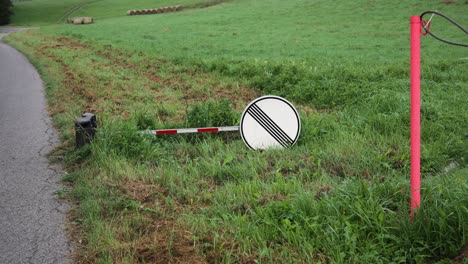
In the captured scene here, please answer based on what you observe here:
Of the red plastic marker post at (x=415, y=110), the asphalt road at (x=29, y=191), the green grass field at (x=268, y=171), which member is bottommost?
the asphalt road at (x=29, y=191)

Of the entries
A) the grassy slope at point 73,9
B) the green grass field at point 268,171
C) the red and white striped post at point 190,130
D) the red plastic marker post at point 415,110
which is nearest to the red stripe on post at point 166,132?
the red and white striped post at point 190,130

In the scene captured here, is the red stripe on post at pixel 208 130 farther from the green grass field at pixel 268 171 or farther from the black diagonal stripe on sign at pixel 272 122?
the black diagonal stripe on sign at pixel 272 122

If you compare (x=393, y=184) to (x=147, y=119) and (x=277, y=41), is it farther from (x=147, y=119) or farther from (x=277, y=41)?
(x=277, y=41)

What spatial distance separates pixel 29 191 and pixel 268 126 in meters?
2.79

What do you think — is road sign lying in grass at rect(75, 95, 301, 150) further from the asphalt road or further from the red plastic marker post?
the red plastic marker post

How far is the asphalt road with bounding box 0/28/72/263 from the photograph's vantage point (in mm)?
3580

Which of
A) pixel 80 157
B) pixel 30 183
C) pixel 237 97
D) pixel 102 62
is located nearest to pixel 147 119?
pixel 80 157

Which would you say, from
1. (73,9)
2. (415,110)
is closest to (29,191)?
(415,110)

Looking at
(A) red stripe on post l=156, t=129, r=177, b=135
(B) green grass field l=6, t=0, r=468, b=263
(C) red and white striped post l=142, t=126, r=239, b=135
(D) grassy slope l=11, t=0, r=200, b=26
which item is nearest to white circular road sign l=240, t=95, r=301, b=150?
(B) green grass field l=6, t=0, r=468, b=263

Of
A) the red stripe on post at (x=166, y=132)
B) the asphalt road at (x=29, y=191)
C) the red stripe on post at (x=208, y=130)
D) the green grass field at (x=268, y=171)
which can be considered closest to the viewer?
the green grass field at (x=268, y=171)

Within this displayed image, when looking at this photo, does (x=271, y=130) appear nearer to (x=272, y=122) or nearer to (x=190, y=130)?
(x=272, y=122)

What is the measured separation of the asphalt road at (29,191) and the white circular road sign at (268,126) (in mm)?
2279

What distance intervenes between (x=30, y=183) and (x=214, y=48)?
14.0 m

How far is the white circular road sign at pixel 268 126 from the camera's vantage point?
5.73 m
